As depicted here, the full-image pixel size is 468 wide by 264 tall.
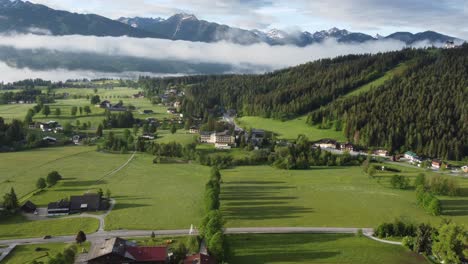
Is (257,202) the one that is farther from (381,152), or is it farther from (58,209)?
(381,152)

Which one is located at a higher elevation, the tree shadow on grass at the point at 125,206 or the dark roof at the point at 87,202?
the dark roof at the point at 87,202

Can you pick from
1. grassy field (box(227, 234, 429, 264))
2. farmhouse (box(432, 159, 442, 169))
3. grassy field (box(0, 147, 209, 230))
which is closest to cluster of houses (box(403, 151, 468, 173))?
farmhouse (box(432, 159, 442, 169))

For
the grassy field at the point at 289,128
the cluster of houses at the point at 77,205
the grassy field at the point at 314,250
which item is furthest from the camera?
the grassy field at the point at 289,128

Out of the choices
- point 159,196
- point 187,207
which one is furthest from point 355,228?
point 159,196

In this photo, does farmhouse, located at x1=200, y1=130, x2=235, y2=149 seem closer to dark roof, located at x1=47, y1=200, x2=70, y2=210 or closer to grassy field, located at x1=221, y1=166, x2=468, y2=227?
grassy field, located at x1=221, y1=166, x2=468, y2=227

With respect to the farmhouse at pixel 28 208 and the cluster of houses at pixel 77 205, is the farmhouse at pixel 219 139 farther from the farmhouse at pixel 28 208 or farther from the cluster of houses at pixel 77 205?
the farmhouse at pixel 28 208

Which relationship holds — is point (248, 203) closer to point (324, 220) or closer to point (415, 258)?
point (324, 220)

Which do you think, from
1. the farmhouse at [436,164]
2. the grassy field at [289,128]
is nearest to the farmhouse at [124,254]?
the farmhouse at [436,164]

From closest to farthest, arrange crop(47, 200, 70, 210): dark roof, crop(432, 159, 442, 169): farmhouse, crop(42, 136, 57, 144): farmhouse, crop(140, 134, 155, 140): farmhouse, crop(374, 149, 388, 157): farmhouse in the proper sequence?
crop(47, 200, 70, 210): dark roof < crop(432, 159, 442, 169): farmhouse < crop(42, 136, 57, 144): farmhouse < crop(374, 149, 388, 157): farmhouse < crop(140, 134, 155, 140): farmhouse
